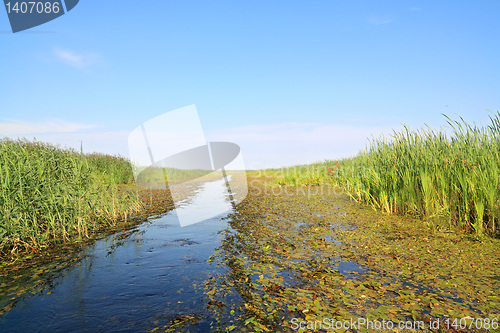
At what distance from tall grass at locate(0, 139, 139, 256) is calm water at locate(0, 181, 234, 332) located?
0.87m

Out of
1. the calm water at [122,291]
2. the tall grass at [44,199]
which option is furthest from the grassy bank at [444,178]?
the tall grass at [44,199]

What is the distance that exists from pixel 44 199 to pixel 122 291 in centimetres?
325

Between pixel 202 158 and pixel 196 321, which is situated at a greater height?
pixel 202 158

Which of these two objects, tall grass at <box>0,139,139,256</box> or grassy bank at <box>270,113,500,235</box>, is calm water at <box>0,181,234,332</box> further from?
grassy bank at <box>270,113,500,235</box>

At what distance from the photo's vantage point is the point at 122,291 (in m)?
4.17

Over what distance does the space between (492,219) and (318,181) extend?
12.8 metres

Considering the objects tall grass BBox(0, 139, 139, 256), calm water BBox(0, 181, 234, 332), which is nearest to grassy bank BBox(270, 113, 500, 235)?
calm water BBox(0, 181, 234, 332)

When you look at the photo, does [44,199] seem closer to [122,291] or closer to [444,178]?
[122,291]

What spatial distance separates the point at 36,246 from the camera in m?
5.74

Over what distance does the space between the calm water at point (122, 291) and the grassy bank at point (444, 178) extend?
5046 millimetres

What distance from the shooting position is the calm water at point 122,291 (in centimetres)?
340

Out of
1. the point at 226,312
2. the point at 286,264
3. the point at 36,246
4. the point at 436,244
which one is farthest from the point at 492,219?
the point at 36,246

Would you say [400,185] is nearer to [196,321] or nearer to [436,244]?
[436,244]

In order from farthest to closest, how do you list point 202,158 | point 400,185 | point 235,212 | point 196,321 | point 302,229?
point 202,158
point 235,212
point 400,185
point 302,229
point 196,321
